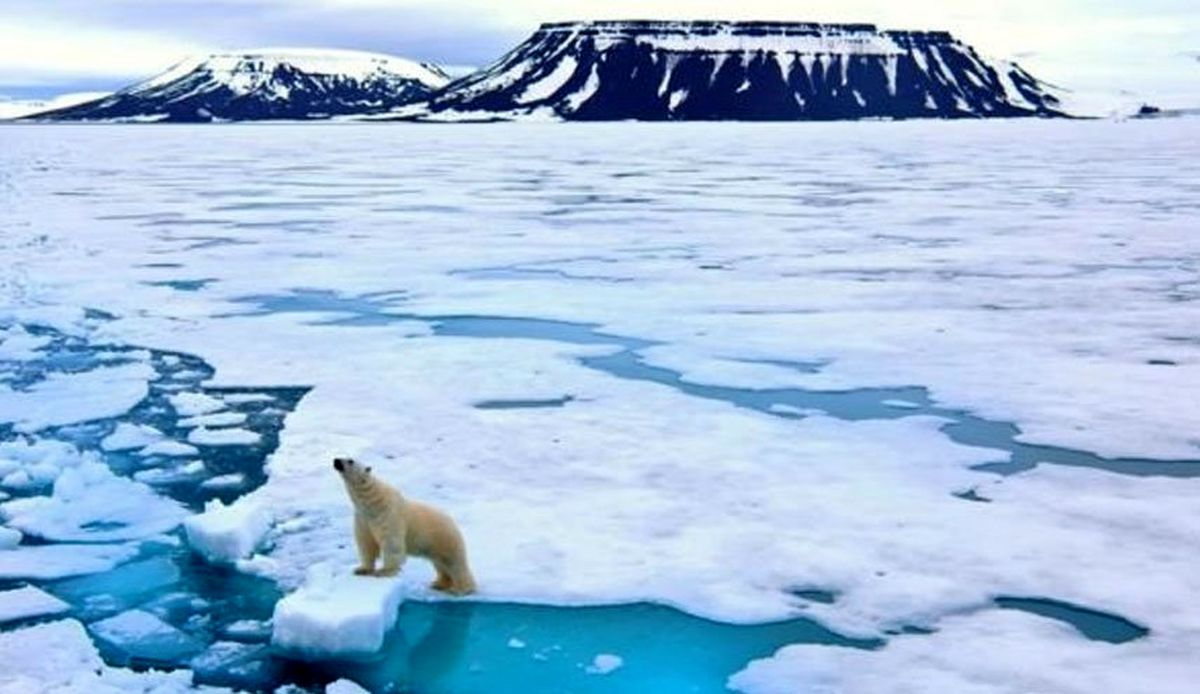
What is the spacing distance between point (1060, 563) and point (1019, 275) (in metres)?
10.1

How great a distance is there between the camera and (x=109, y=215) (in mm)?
24078

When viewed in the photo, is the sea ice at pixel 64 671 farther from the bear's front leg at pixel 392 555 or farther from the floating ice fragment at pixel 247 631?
the bear's front leg at pixel 392 555

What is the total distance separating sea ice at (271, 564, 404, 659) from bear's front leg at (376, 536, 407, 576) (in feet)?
0.86

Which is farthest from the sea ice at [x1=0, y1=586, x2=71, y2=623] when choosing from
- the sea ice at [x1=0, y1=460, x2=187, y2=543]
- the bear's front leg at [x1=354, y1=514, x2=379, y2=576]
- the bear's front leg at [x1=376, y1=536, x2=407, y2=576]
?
the bear's front leg at [x1=376, y1=536, x2=407, y2=576]

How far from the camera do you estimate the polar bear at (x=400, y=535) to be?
5.22 meters

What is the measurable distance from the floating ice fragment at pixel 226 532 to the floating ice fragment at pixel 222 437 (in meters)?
1.80

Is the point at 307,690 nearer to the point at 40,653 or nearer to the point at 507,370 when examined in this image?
the point at 40,653

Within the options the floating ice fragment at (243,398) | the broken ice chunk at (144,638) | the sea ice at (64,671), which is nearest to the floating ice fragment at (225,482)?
the broken ice chunk at (144,638)

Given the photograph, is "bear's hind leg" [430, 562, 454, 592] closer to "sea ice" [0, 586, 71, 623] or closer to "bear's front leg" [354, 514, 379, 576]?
"bear's front leg" [354, 514, 379, 576]

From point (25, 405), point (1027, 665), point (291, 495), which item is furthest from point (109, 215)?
point (1027, 665)

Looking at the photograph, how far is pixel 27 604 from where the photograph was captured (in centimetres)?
537

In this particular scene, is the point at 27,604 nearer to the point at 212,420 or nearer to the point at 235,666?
the point at 235,666

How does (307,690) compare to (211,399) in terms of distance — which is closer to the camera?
(307,690)

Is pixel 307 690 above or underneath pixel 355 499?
underneath
